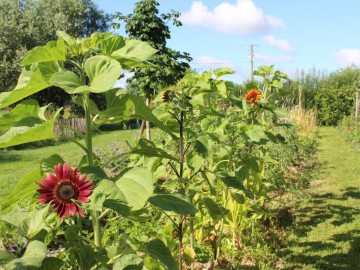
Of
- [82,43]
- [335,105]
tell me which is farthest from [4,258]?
[335,105]

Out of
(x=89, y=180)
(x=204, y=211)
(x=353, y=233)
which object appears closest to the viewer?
(x=89, y=180)

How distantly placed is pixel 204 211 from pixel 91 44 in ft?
7.77

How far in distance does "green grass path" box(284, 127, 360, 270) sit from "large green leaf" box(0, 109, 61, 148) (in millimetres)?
2888

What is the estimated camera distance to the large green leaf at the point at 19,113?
54.3 inches

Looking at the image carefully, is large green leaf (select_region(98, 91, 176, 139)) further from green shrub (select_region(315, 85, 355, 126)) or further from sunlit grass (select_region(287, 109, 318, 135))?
green shrub (select_region(315, 85, 355, 126))

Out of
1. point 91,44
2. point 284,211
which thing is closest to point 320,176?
point 284,211

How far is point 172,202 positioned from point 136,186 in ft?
0.65

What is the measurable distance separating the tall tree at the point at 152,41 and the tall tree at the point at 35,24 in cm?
1271

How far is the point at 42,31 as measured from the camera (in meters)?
24.6

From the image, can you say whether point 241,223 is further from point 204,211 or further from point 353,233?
point 353,233

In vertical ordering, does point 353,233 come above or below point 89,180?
below

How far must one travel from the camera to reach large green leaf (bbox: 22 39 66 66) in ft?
4.18

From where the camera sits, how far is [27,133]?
4.17ft

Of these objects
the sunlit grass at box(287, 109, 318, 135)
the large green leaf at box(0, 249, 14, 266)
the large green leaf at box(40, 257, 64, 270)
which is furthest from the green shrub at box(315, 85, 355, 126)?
the large green leaf at box(0, 249, 14, 266)
